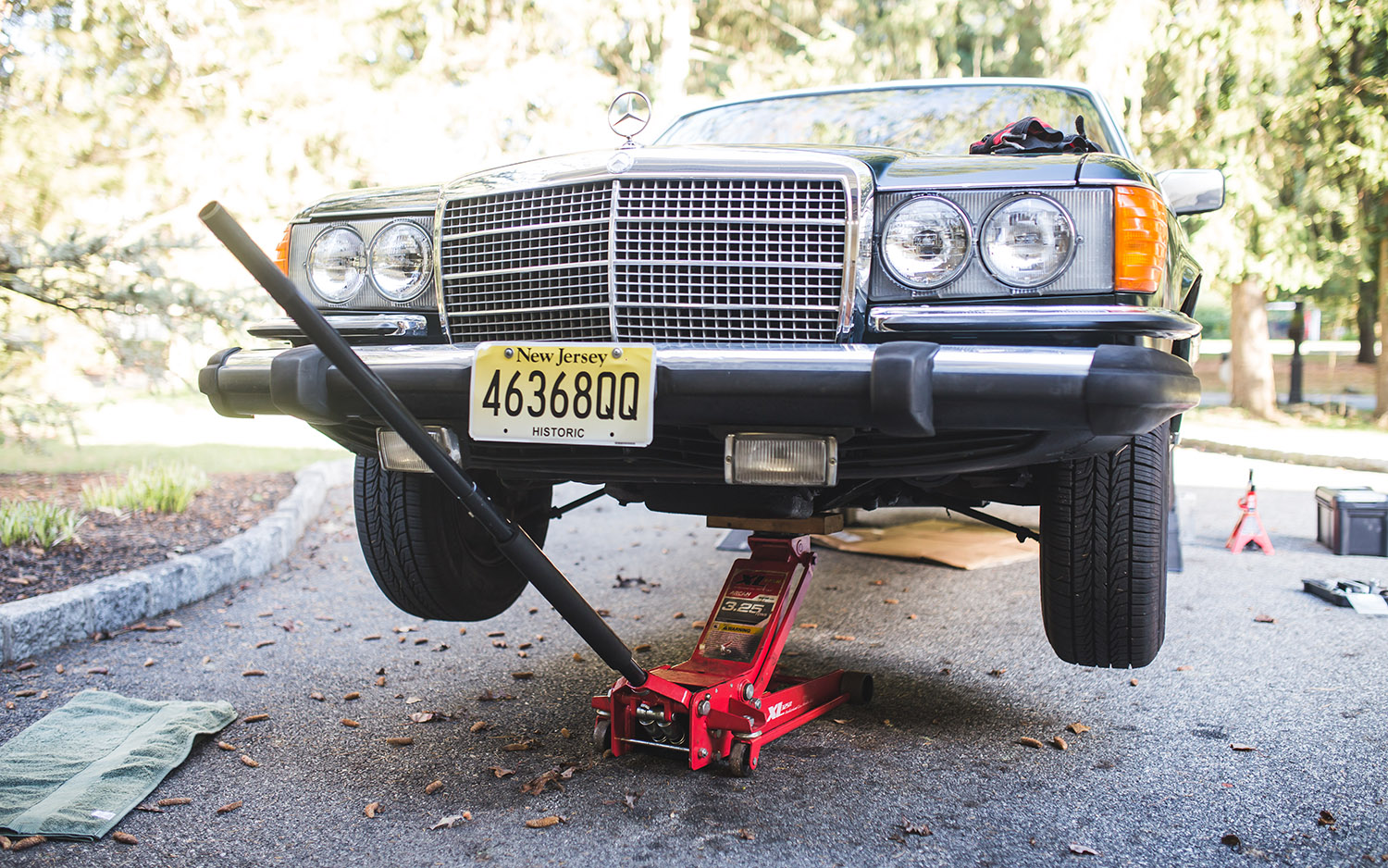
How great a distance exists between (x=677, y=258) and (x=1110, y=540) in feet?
4.07

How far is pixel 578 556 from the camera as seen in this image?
5531mm

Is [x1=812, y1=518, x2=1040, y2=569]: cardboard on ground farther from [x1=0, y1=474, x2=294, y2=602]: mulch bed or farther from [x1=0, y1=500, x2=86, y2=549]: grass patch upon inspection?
[x1=0, y1=500, x2=86, y2=549]: grass patch

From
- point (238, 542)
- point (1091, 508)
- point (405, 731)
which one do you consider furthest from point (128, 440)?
point (1091, 508)

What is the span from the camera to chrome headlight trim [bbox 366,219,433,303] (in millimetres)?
2600

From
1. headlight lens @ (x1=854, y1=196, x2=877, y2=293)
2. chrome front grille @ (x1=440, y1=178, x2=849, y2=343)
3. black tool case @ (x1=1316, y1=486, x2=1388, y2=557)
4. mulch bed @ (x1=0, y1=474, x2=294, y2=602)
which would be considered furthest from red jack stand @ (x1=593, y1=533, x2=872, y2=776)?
black tool case @ (x1=1316, y1=486, x2=1388, y2=557)

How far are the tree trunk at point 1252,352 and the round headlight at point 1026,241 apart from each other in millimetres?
12729

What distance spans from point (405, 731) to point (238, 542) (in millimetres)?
2387

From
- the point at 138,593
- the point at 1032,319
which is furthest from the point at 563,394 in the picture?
the point at 138,593

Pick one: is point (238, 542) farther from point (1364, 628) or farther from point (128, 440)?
point (128, 440)

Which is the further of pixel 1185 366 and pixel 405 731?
pixel 405 731

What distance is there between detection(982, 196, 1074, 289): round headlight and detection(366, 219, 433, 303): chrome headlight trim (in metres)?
1.35

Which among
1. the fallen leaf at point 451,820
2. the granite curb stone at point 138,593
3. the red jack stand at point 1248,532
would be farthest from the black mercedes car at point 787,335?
the red jack stand at point 1248,532

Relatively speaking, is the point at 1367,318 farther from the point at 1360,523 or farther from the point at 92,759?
the point at 92,759

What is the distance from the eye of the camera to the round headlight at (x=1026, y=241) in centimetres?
217
